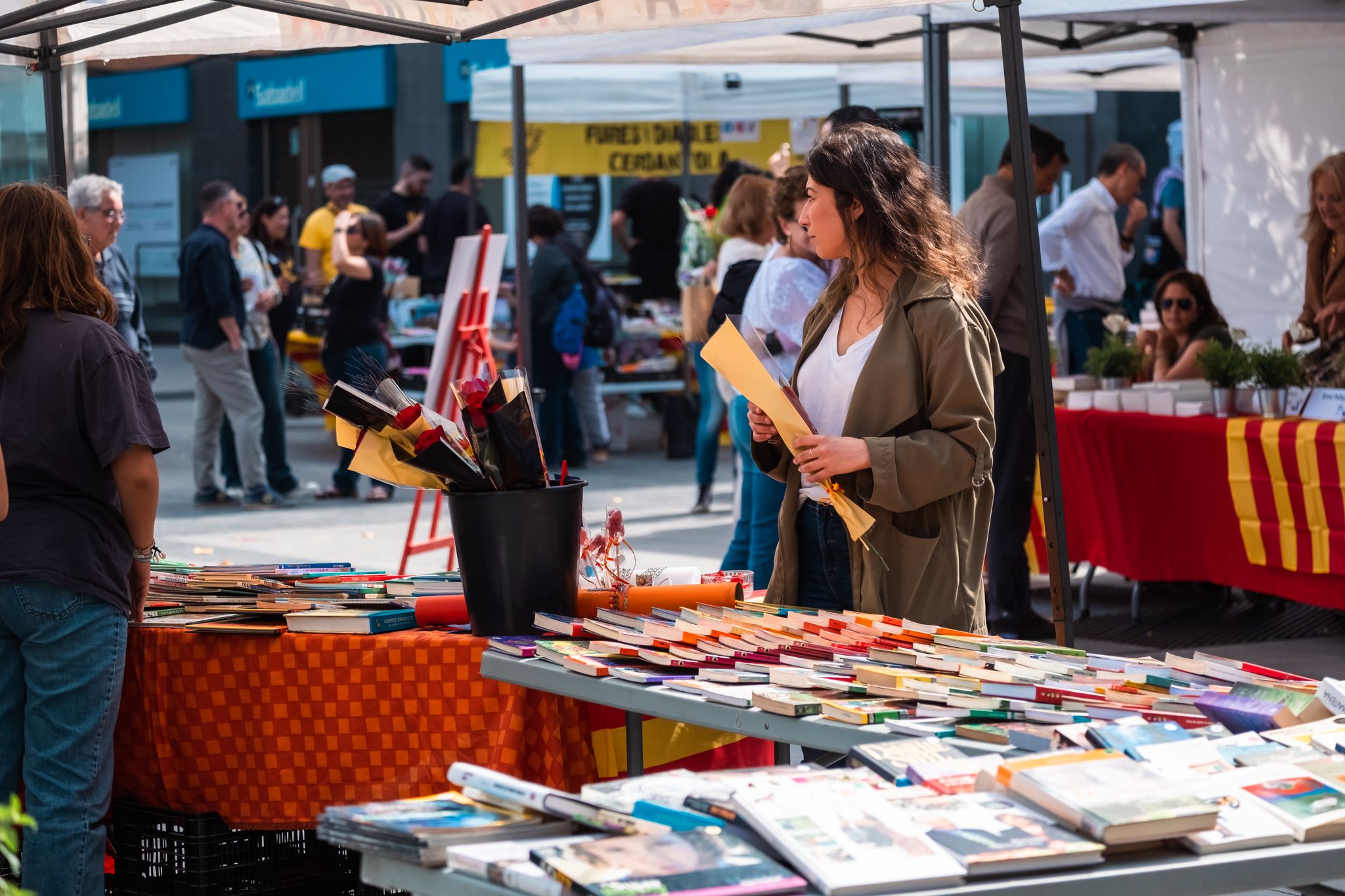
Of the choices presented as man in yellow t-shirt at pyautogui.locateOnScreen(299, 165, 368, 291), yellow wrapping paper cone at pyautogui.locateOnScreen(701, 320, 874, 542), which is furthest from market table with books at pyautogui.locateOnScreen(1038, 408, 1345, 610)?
man in yellow t-shirt at pyautogui.locateOnScreen(299, 165, 368, 291)

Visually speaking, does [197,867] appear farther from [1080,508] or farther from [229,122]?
[229,122]

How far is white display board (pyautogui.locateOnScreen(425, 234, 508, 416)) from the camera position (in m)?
7.11

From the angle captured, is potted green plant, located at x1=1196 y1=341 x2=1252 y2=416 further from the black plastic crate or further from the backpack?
the backpack

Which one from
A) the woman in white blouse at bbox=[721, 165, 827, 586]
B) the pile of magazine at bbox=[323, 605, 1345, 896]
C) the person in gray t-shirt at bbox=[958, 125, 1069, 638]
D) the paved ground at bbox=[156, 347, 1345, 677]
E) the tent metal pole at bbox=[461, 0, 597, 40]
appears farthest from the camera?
the paved ground at bbox=[156, 347, 1345, 677]

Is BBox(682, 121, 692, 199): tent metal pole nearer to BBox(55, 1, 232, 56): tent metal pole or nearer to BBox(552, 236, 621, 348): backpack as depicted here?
BBox(552, 236, 621, 348): backpack

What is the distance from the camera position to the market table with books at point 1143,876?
71.7 inches

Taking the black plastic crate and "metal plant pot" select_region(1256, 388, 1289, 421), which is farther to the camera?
"metal plant pot" select_region(1256, 388, 1289, 421)

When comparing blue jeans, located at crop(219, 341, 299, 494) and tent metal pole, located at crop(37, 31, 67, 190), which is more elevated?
tent metal pole, located at crop(37, 31, 67, 190)

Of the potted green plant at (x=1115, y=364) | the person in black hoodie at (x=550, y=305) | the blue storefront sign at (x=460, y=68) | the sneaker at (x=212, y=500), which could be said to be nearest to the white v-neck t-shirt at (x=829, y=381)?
the potted green plant at (x=1115, y=364)

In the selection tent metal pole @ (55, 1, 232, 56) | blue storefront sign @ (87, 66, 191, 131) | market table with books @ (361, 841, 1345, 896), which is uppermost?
blue storefront sign @ (87, 66, 191, 131)

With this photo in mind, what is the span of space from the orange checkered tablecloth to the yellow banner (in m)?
10.3

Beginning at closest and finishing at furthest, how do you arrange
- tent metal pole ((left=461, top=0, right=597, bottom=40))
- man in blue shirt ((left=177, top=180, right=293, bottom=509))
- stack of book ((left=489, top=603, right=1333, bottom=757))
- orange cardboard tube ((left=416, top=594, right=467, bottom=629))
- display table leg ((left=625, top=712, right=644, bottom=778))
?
stack of book ((left=489, top=603, right=1333, bottom=757)) < display table leg ((left=625, top=712, right=644, bottom=778)) < orange cardboard tube ((left=416, top=594, right=467, bottom=629)) < tent metal pole ((left=461, top=0, right=597, bottom=40)) < man in blue shirt ((left=177, top=180, right=293, bottom=509))

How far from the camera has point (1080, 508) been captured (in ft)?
22.8

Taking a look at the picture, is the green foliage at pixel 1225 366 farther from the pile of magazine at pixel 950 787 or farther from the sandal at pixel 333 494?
the sandal at pixel 333 494
